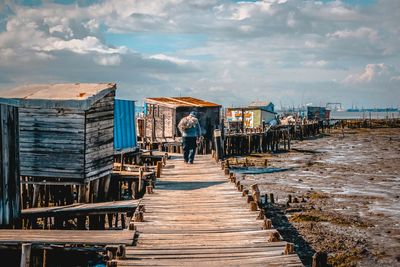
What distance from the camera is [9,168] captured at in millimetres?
11352

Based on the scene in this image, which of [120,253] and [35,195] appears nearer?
[120,253]

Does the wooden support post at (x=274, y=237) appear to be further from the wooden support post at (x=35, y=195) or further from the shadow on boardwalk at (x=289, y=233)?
the wooden support post at (x=35, y=195)

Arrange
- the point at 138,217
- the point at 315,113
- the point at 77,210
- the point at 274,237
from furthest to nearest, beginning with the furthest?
the point at 315,113 → the point at 77,210 → the point at 138,217 → the point at 274,237

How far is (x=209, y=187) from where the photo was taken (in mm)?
13781

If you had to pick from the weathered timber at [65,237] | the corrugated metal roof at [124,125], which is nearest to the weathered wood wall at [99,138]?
the corrugated metal roof at [124,125]

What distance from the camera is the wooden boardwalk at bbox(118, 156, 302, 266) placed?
23.2ft

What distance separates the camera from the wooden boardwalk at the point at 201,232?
279 inches

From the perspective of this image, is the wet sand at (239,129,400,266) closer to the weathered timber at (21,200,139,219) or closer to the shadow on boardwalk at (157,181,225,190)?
the shadow on boardwalk at (157,181,225,190)

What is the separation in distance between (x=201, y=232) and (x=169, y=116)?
23311 millimetres

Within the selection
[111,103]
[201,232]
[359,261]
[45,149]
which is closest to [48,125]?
[45,149]

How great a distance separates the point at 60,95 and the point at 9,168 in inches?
149

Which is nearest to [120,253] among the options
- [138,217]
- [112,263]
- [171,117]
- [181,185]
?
[112,263]

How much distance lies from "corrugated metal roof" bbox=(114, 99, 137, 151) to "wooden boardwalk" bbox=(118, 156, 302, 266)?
6.95 metres

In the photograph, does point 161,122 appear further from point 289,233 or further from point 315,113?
point 315,113
